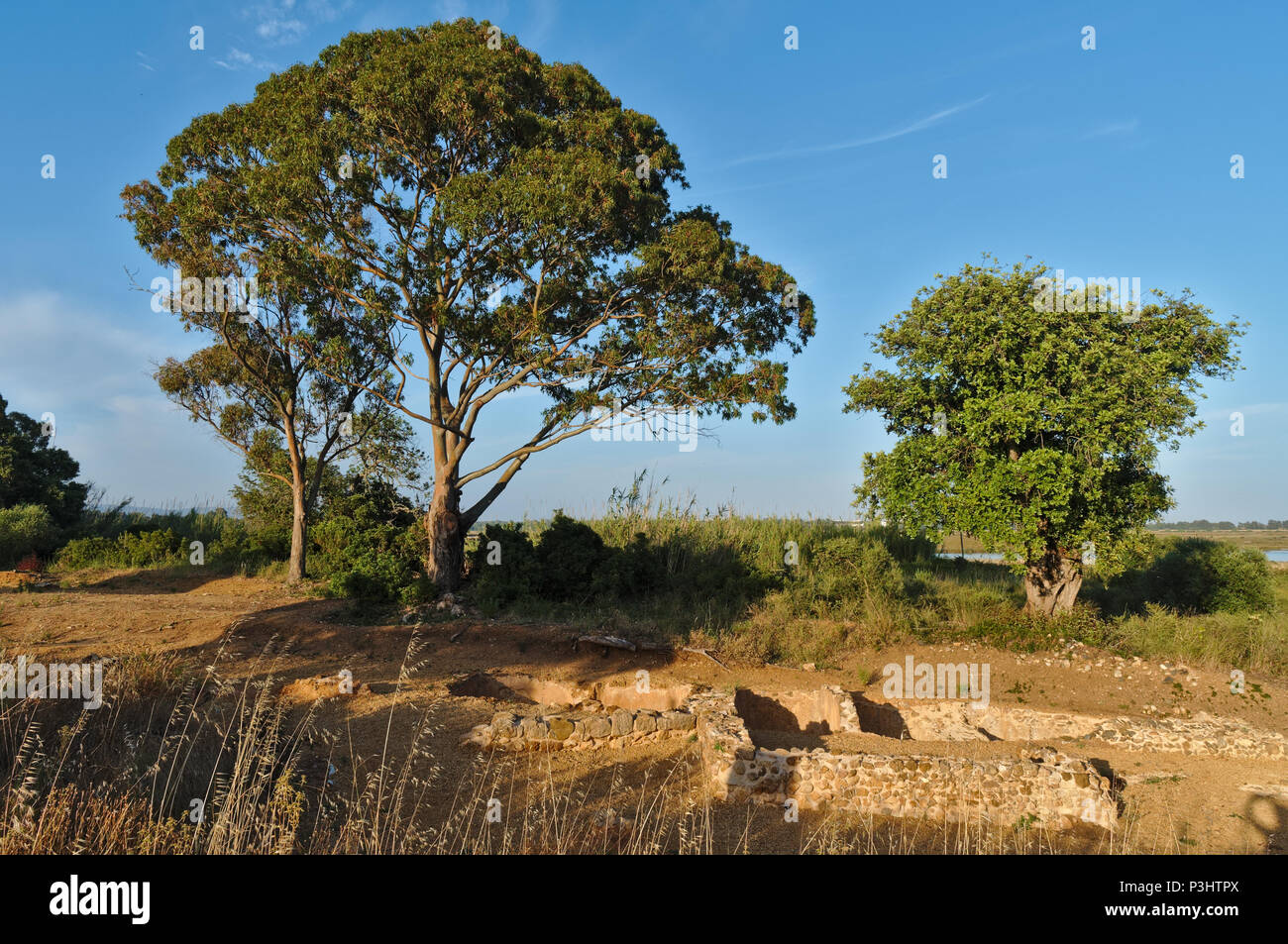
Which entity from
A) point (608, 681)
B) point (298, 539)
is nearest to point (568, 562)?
point (608, 681)

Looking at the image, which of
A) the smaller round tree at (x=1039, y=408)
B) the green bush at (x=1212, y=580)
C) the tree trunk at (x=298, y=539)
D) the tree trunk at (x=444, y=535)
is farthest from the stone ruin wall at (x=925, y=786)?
the tree trunk at (x=298, y=539)

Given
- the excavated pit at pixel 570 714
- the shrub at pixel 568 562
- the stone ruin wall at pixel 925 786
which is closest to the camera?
the stone ruin wall at pixel 925 786

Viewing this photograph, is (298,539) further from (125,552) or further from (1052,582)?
(1052,582)

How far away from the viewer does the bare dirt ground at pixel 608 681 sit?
6234 mm

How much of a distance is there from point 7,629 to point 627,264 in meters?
11.4

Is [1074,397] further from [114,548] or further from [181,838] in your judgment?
[114,548]

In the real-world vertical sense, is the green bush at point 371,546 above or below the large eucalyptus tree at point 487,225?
below

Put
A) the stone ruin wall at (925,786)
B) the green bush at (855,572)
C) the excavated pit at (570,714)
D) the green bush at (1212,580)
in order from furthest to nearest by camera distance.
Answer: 1. the green bush at (1212,580)
2. the green bush at (855,572)
3. the excavated pit at (570,714)
4. the stone ruin wall at (925,786)

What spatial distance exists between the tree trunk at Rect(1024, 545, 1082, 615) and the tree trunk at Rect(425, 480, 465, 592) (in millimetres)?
10464

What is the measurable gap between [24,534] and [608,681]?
16.8 m

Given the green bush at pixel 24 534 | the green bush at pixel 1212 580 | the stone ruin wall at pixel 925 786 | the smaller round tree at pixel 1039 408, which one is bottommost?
the stone ruin wall at pixel 925 786

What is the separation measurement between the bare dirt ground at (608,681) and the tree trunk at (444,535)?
190 centimetres

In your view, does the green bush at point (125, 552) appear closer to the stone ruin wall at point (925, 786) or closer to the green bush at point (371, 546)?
the green bush at point (371, 546)

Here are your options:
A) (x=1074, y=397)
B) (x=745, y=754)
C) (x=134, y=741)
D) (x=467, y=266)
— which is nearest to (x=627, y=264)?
(x=467, y=266)
